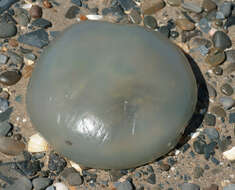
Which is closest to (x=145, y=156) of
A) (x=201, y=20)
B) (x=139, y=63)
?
(x=139, y=63)

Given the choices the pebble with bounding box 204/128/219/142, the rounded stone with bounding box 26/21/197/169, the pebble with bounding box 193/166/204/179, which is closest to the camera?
the rounded stone with bounding box 26/21/197/169

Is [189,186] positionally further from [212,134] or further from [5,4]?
[5,4]

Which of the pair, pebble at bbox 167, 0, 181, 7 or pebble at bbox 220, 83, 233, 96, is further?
pebble at bbox 167, 0, 181, 7

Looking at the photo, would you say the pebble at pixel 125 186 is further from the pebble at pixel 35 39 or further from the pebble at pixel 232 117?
the pebble at pixel 35 39

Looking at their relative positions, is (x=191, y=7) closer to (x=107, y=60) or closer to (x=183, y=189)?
(x=107, y=60)

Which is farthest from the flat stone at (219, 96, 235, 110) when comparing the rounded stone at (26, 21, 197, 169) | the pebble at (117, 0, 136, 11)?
the pebble at (117, 0, 136, 11)

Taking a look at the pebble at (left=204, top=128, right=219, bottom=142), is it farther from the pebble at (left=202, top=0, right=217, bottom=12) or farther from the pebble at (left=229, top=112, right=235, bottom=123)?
the pebble at (left=202, top=0, right=217, bottom=12)
